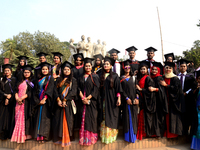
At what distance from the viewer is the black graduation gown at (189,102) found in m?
4.53

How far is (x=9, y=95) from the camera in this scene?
4.54m

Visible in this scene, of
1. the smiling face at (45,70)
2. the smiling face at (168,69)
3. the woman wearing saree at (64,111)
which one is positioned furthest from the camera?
the smiling face at (168,69)

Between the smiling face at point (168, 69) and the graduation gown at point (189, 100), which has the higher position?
→ the smiling face at point (168, 69)

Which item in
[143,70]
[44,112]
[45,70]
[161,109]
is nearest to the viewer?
[44,112]

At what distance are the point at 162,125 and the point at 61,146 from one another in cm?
285

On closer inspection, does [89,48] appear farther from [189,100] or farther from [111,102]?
[189,100]

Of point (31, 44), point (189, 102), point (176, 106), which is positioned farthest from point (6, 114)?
point (31, 44)

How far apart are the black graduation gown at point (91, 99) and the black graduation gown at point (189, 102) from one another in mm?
2677

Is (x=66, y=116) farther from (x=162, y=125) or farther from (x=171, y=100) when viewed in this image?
(x=171, y=100)

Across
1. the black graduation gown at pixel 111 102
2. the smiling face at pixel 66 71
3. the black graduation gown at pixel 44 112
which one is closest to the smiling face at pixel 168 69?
the black graduation gown at pixel 111 102

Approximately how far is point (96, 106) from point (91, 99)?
24cm

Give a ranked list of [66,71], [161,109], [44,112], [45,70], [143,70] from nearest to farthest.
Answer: [44,112]
[66,71]
[45,70]
[161,109]
[143,70]

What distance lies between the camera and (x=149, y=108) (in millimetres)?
4363

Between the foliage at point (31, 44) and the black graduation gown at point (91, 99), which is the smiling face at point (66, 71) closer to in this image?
the black graduation gown at point (91, 99)
